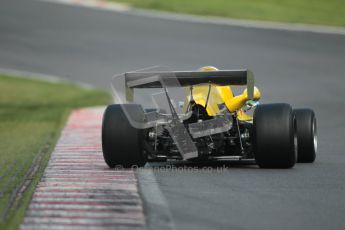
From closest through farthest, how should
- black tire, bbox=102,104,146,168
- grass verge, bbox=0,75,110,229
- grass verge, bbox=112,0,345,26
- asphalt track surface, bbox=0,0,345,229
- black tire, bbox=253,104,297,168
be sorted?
asphalt track surface, bbox=0,0,345,229, grass verge, bbox=0,75,110,229, black tire, bbox=253,104,297,168, black tire, bbox=102,104,146,168, grass verge, bbox=112,0,345,26

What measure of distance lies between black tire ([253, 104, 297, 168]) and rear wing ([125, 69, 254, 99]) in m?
0.35

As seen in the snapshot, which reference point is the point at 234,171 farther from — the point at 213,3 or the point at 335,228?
the point at 213,3

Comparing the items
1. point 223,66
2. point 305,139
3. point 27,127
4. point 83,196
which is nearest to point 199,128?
point 305,139

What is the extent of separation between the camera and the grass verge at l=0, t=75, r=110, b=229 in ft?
27.9

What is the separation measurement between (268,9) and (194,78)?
22602 millimetres

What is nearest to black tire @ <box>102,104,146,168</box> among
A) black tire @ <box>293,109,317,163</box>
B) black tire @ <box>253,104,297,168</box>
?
black tire @ <box>253,104,297,168</box>

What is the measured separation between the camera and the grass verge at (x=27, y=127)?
8516 mm

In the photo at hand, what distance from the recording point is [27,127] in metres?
16.7

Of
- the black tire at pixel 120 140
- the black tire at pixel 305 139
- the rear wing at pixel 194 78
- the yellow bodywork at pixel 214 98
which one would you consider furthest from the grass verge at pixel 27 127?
the black tire at pixel 305 139

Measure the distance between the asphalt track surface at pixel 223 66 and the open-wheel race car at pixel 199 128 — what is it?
10.4 inches

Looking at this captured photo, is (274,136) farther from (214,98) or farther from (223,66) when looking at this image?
(223,66)

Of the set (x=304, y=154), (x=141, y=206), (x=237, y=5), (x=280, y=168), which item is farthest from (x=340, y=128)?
(x=237, y=5)

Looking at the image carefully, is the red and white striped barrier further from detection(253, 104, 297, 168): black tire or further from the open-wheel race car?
detection(253, 104, 297, 168): black tire

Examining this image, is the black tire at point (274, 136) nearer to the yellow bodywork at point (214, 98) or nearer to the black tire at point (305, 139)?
the yellow bodywork at point (214, 98)
